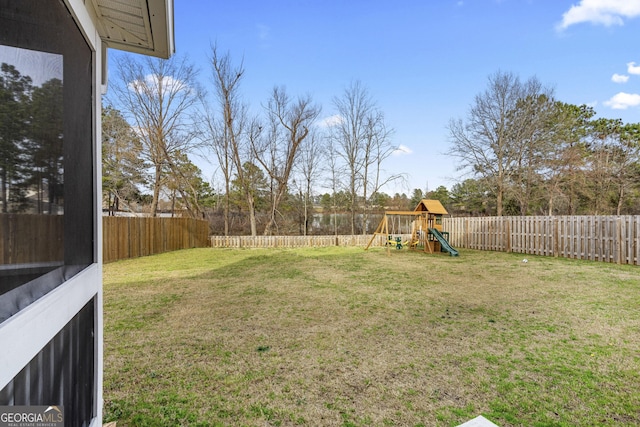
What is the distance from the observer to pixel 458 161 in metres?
16.1

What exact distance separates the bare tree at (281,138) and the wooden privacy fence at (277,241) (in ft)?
7.22

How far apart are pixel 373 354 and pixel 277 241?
39.0ft

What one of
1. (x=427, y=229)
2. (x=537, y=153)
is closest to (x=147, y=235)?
(x=427, y=229)

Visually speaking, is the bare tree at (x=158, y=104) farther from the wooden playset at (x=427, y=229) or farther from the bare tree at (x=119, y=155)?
the wooden playset at (x=427, y=229)

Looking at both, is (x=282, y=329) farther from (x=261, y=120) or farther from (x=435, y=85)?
(x=261, y=120)

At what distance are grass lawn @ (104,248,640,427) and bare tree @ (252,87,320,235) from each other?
11.4 meters

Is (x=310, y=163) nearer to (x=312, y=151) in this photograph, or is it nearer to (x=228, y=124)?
(x=312, y=151)

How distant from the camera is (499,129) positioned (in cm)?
1516

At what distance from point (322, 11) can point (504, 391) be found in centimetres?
1166

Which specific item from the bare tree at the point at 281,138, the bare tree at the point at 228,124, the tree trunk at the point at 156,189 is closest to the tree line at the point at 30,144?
the tree trunk at the point at 156,189

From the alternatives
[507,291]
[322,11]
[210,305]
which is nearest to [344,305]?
[210,305]

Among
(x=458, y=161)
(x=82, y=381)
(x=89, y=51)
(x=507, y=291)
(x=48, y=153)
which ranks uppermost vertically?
(x=458, y=161)

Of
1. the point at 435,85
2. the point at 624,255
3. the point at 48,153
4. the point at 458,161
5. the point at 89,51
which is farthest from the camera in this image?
the point at 458,161

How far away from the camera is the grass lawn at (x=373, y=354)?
1938 millimetres
